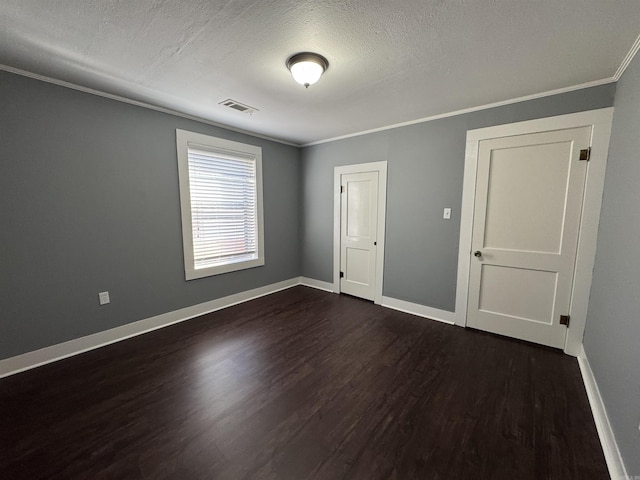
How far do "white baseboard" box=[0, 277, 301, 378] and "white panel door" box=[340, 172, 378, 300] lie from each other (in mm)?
1587

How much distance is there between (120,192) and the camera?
8.66 feet

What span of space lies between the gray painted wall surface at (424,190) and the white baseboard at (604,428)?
123cm

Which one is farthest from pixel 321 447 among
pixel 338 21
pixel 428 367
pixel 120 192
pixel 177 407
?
pixel 120 192

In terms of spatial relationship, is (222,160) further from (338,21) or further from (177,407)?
(177,407)

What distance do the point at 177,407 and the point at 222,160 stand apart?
2869mm

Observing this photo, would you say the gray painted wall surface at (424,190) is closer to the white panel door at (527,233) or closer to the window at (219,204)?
the white panel door at (527,233)

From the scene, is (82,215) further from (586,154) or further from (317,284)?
(586,154)

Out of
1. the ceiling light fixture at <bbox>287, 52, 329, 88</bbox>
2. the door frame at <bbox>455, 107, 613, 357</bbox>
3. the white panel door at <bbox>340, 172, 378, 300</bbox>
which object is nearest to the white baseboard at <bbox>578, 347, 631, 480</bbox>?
the door frame at <bbox>455, 107, 613, 357</bbox>

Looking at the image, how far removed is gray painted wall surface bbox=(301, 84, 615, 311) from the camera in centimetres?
289

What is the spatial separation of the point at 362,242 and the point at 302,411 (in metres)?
2.53

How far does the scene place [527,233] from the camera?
8.52 ft

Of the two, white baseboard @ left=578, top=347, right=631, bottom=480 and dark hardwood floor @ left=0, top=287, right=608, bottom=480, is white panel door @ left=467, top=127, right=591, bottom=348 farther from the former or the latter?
white baseboard @ left=578, top=347, right=631, bottom=480

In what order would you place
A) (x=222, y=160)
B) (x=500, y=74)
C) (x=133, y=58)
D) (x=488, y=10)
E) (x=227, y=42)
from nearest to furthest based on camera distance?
(x=488, y=10) → (x=227, y=42) → (x=133, y=58) → (x=500, y=74) → (x=222, y=160)

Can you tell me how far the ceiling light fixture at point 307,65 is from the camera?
182cm
